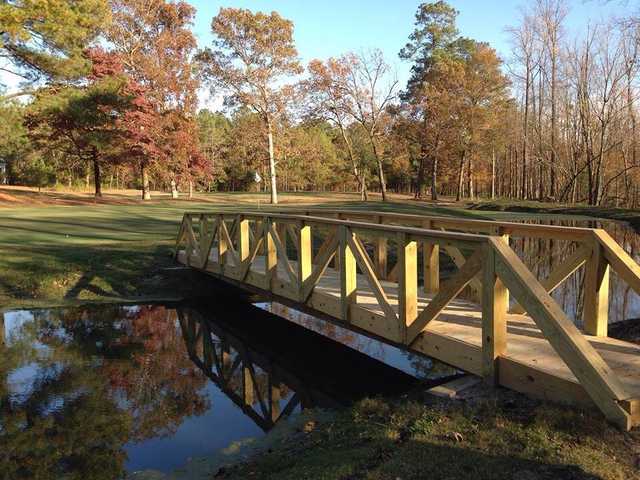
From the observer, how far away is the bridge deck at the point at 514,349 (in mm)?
4043

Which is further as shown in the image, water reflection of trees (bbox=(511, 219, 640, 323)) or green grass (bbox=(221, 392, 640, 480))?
water reflection of trees (bbox=(511, 219, 640, 323))

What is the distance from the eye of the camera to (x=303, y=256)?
752cm

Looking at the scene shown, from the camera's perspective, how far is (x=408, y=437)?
154 inches

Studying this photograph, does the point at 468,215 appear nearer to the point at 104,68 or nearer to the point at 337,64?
the point at 337,64

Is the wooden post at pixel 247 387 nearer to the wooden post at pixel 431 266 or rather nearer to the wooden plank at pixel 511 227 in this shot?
the wooden post at pixel 431 266

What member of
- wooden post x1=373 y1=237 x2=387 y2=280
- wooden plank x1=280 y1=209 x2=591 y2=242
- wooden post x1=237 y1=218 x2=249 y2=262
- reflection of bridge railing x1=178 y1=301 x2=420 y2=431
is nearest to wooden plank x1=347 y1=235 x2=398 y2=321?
reflection of bridge railing x1=178 y1=301 x2=420 y2=431

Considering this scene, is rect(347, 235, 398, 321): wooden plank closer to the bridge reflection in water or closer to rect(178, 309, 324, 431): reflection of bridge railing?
the bridge reflection in water

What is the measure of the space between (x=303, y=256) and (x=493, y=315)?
355 cm

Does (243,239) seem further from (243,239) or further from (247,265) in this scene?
(247,265)

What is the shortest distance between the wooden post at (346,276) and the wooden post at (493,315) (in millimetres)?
2129

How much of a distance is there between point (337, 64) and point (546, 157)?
1793cm

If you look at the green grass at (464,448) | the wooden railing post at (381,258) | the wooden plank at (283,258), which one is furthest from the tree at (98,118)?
the green grass at (464,448)

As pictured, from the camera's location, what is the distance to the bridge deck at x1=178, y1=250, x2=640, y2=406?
4.04m

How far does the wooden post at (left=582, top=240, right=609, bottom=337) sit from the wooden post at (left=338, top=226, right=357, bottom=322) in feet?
8.23
